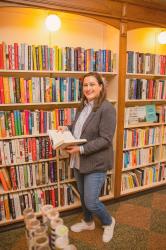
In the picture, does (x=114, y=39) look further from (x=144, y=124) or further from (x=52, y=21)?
(x=144, y=124)

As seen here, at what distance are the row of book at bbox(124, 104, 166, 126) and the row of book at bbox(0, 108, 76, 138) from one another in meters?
0.71

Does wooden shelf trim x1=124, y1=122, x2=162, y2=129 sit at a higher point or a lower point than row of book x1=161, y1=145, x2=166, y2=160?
higher

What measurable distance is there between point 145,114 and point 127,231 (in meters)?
1.35

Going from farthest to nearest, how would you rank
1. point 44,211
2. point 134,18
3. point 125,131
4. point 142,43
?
point 142,43 → point 125,131 → point 134,18 → point 44,211

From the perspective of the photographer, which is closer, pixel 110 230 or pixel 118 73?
pixel 110 230

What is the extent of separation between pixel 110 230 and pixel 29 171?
3.18ft

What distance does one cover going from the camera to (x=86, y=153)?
158cm

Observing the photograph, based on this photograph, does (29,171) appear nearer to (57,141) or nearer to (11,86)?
(57,141)

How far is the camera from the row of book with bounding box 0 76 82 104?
179 centimetres

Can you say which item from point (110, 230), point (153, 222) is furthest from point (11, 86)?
point (153, 222)

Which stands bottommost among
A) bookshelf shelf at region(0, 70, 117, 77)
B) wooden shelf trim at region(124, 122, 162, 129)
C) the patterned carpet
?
the patterned carpet

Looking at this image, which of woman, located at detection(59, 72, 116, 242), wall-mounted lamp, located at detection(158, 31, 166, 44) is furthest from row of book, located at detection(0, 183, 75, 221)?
wall-mounted lamp, located at detection(158, 31, 166, 44)

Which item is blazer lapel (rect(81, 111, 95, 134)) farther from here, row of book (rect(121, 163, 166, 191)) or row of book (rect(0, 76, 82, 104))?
row of book (rect(121, 163, 166, 191))

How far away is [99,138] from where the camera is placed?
1.56m
